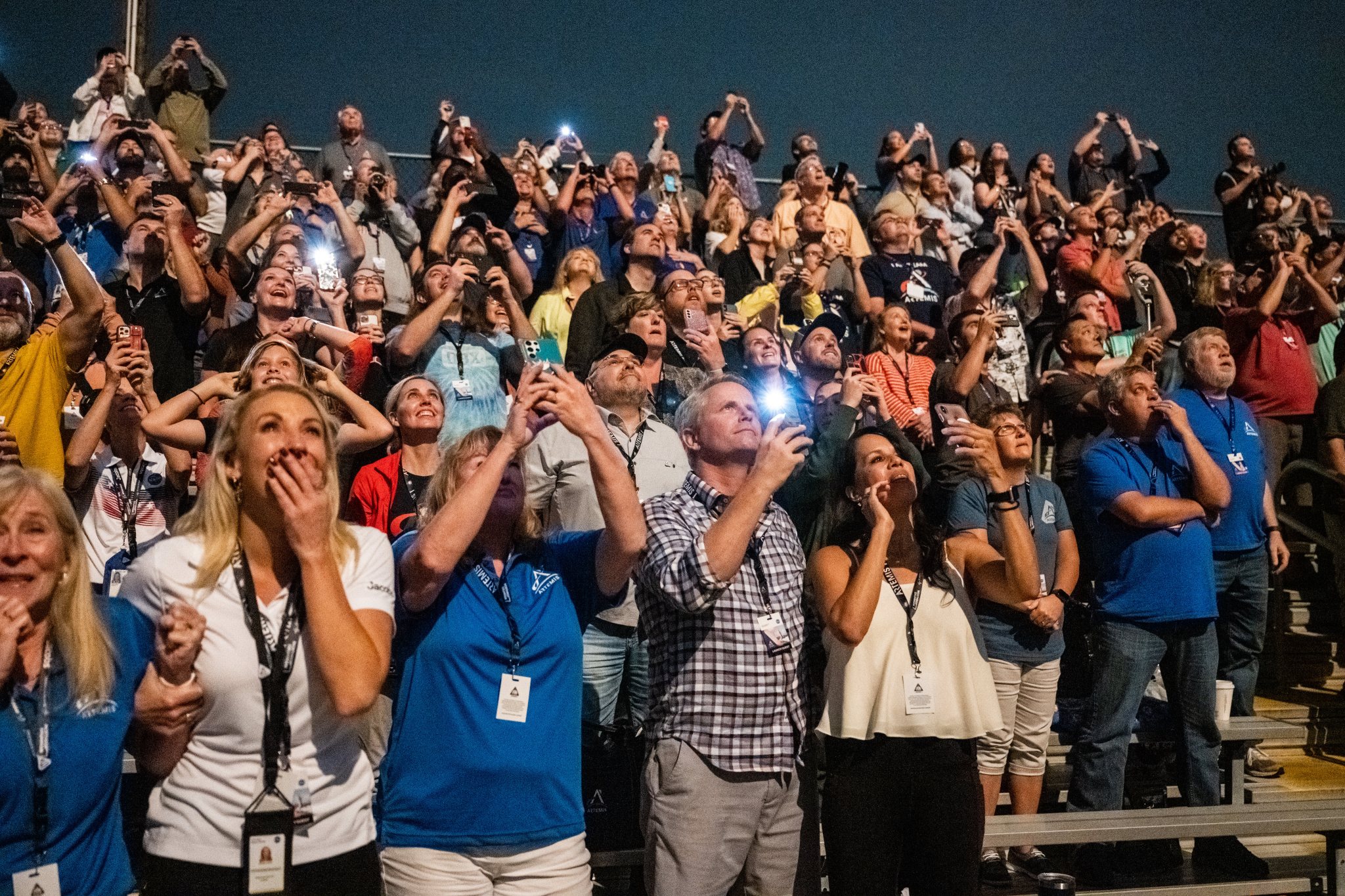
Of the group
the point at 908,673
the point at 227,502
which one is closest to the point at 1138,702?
the point at 908,673

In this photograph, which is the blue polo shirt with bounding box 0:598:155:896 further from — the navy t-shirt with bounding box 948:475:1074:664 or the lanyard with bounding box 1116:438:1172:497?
the lanyard with bounding box 1116:438:1172:497

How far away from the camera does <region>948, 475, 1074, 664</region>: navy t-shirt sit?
4578 millimetres

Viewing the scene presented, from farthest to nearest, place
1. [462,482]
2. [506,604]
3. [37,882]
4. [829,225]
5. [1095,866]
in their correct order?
[829,225]
[1095,866]
[462,482]
[506,604]
[37,882]

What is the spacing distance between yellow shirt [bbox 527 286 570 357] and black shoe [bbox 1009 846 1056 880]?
3.56m

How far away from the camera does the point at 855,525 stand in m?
3.73

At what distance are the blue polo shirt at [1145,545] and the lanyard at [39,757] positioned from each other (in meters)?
3.81

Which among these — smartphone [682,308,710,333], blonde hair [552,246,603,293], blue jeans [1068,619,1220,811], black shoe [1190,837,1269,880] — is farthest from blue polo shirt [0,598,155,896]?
blonde hair [552,246,603,293]

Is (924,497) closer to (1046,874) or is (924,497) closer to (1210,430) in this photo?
(1046,874)

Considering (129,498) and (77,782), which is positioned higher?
(129,498)

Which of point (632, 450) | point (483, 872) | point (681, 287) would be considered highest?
point (681, 287)

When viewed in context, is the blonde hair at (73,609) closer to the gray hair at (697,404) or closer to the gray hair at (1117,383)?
the gray hair at (697,404)

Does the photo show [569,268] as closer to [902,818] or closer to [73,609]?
[902,818]

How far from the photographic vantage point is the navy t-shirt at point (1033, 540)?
458 centimetres

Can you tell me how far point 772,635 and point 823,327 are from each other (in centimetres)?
318
